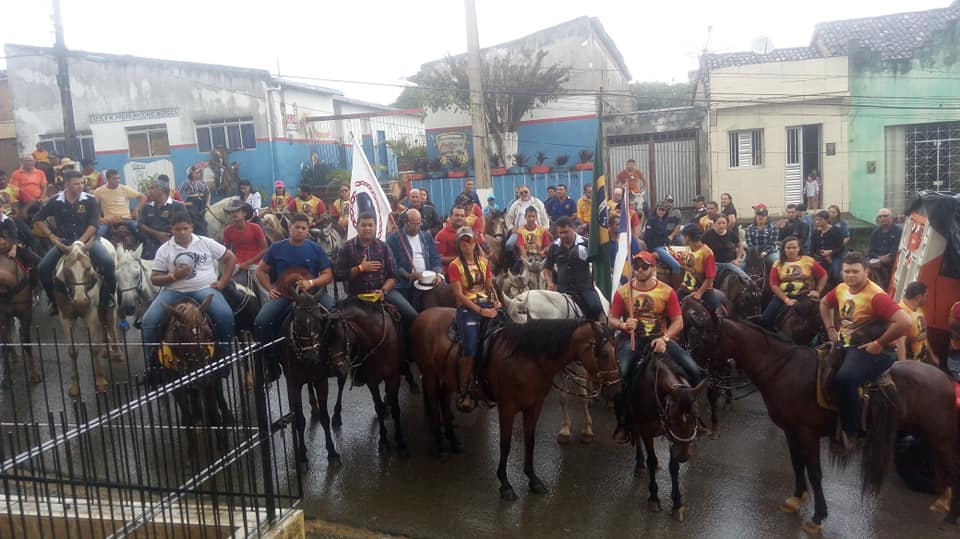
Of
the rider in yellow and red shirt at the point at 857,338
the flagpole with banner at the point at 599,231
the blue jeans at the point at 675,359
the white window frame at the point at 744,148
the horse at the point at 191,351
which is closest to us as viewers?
the rider in yellow and red shirt at the point at 857,338

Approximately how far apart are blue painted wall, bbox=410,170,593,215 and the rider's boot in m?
14.6

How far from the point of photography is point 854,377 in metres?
6.02

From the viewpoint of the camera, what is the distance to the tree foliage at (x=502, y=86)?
2328 cm

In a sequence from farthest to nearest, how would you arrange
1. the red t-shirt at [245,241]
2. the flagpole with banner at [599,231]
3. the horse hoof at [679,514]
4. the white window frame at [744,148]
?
the white window frame at [744,148] → the red t-shirt at [245,241] → the flagpole with banner at [599,231] → the horse hoof at [679,514]

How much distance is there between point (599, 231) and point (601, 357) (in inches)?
125

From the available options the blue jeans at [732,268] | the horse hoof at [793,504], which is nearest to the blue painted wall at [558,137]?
the blue jeans at [732,268]

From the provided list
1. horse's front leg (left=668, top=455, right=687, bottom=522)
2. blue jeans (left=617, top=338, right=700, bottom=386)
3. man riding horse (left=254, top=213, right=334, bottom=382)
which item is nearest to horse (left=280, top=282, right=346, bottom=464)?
man riding horse (left=254, top=213, right=334, bottom=382)

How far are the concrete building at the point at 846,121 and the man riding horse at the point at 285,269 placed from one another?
17.3m

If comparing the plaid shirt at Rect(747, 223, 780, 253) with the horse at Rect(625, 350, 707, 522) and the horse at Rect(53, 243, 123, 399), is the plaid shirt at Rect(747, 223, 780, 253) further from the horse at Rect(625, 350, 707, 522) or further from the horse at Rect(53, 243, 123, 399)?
the horse at Rect(53, 243, 123, 399)

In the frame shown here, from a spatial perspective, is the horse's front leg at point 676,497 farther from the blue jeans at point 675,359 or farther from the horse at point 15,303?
the horse at point 15,303

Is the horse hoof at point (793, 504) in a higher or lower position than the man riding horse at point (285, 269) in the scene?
lower

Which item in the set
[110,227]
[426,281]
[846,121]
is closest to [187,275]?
[426,281]

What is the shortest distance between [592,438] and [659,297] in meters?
2.25

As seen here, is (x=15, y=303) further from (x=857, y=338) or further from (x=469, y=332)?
(x=857, y=338)
